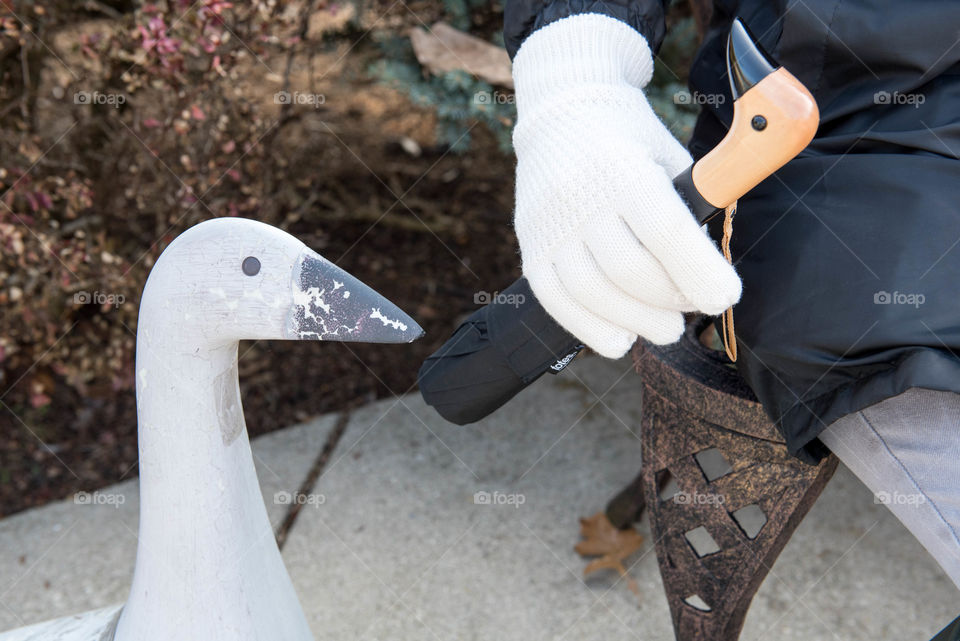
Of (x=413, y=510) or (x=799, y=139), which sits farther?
(x=413, y=510)

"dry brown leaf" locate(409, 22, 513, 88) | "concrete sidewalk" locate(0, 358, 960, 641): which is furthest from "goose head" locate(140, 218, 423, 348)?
"dry brown leaf" locate(409, 22, 513, 88)

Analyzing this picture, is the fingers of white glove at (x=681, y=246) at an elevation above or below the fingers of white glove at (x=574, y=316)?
above

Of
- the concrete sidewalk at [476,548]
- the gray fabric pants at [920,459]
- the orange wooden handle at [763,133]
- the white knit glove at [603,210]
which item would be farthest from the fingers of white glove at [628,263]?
the concrete sidewalk at [476,548]

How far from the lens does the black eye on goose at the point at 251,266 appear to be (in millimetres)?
Result: 1192

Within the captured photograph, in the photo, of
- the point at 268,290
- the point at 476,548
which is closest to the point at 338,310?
the point at 268,290

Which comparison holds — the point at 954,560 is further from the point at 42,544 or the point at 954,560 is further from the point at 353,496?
the point at 42,544

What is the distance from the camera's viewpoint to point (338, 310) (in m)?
1.19

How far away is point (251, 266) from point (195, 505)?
41cm

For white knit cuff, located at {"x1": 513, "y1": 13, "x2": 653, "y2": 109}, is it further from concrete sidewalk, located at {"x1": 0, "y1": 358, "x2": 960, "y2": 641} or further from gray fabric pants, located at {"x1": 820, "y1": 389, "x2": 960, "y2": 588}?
concrete sidewalk, located at {"x1": 0, "y1": 358, "x2": 960, "y2": 641}

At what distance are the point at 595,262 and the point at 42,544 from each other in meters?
2.01

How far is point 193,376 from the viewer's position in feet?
4.17

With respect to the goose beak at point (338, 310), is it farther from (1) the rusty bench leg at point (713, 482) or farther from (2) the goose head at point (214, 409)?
(1) the rusty bench leg at point (713, 482)

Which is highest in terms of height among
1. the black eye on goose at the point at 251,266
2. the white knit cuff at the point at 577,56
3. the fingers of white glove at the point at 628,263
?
the white knit cuff at the point at 577,56

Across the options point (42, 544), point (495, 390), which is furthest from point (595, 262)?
point (42, 544)
